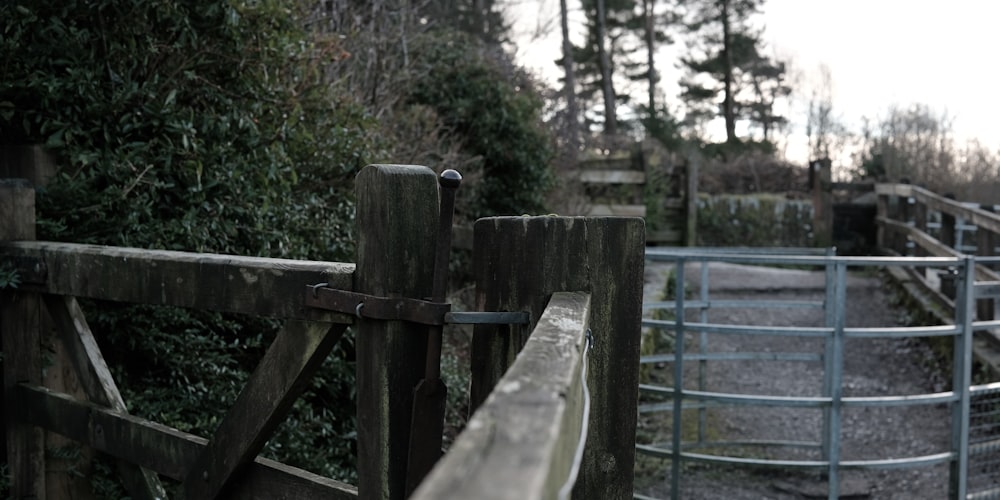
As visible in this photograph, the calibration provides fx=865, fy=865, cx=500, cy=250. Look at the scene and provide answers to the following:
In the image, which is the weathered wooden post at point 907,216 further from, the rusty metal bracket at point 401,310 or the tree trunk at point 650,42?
the tree trunk at point 650,42

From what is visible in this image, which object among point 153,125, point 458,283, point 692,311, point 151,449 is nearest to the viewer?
point 151,449

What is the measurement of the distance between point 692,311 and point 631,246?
9.65m

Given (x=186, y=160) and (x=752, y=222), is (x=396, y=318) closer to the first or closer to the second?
(x=186, y=160)

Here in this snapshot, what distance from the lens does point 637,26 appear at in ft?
89.4

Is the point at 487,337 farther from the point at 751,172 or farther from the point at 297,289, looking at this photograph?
the point at 751,172

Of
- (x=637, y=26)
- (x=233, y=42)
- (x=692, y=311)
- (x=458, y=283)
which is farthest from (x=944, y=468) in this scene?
(x=637, y=26)

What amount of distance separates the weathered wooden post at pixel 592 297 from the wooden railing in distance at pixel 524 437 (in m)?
0.52

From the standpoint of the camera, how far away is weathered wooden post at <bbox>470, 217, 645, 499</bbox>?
169 centimetres

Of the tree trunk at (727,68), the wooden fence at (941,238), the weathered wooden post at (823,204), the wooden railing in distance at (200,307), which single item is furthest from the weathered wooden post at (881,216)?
the wooden railing in distance at (200,307)

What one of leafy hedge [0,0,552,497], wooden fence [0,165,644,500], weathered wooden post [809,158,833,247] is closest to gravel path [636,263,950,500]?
leafy hedge [0,0,552,497]

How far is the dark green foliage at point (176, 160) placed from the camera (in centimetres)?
321

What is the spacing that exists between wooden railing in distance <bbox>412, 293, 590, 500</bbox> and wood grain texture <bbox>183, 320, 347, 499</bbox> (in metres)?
0.77

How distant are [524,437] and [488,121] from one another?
27.1 ft

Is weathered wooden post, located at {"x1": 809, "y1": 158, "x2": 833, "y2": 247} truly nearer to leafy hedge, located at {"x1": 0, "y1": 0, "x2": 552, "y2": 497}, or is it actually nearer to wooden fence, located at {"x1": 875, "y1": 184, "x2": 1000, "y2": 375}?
wooden fence, located at {"x1": 875, "y1": 184, "x2": 1000, "y2": 375}
